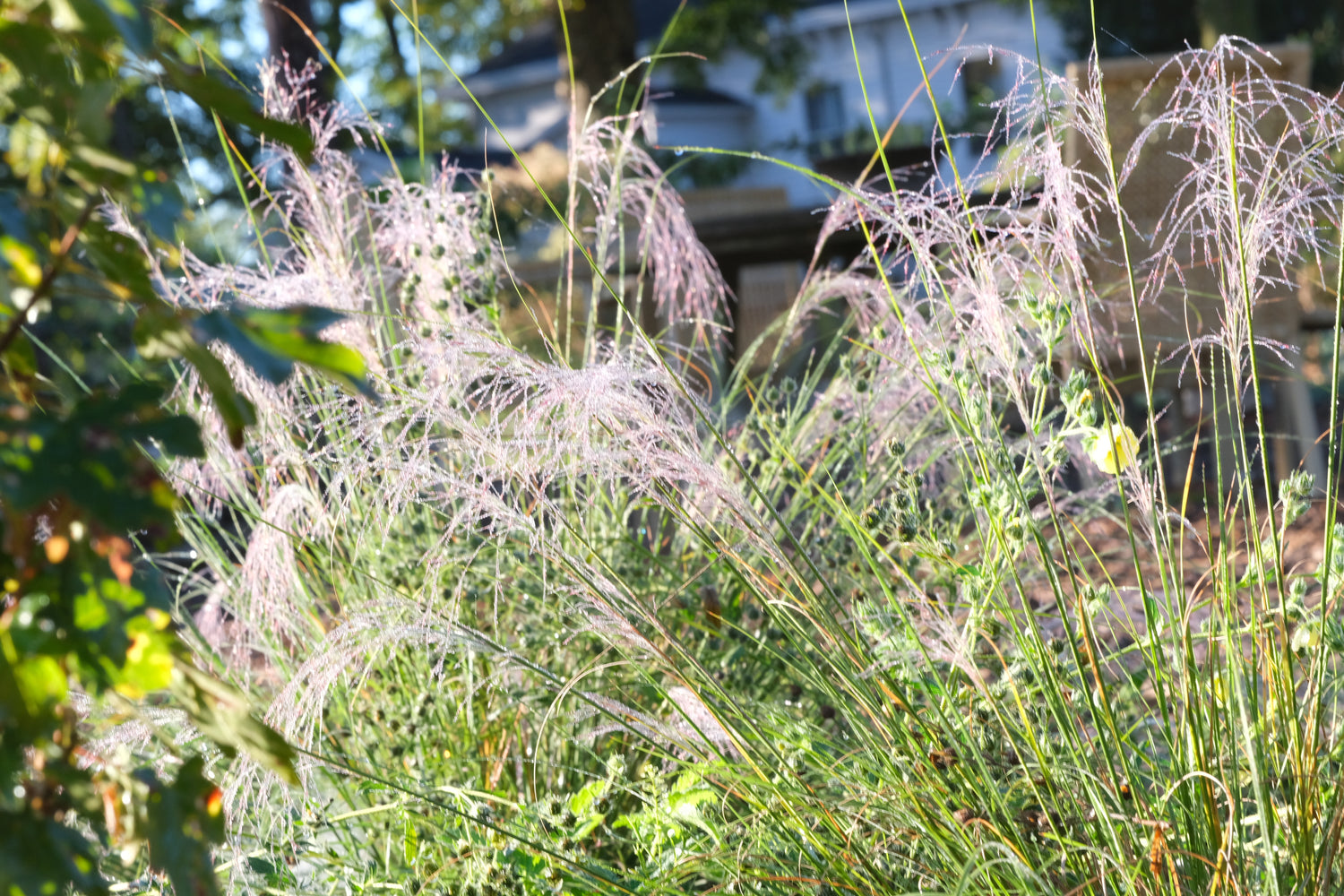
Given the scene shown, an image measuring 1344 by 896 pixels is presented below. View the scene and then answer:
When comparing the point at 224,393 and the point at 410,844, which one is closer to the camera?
the point at 224,393

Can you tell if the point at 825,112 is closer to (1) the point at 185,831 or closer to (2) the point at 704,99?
(2) the point at 704,99

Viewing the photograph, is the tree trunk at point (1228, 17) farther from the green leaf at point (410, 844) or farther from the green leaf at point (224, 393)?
the green leaf at point (224, 393)

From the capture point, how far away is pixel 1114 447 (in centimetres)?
97

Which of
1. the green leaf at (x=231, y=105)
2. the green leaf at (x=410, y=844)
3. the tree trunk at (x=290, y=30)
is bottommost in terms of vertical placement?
the green leaf at (x=410, y=844)

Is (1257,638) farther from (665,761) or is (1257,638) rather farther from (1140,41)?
(1140,41)

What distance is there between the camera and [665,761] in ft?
4.88

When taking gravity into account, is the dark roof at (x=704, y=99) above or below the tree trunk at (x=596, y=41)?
below

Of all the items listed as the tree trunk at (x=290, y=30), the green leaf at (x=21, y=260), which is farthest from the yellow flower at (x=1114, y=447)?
the tree trunk at (x=290, y=30)

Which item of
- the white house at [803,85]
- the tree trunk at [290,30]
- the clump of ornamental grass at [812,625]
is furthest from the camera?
the white house at [803,85]

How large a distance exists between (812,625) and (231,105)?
0.88 metres

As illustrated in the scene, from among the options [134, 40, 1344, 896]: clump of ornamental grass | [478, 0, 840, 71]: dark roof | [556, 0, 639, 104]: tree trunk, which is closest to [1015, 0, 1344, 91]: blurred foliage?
[556, 0, 639, 104]: tree trunk

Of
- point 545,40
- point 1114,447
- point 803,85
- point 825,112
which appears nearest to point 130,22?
point 1114,447

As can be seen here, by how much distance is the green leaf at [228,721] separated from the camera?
58 cm

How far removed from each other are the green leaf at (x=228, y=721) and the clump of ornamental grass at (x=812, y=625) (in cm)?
21
